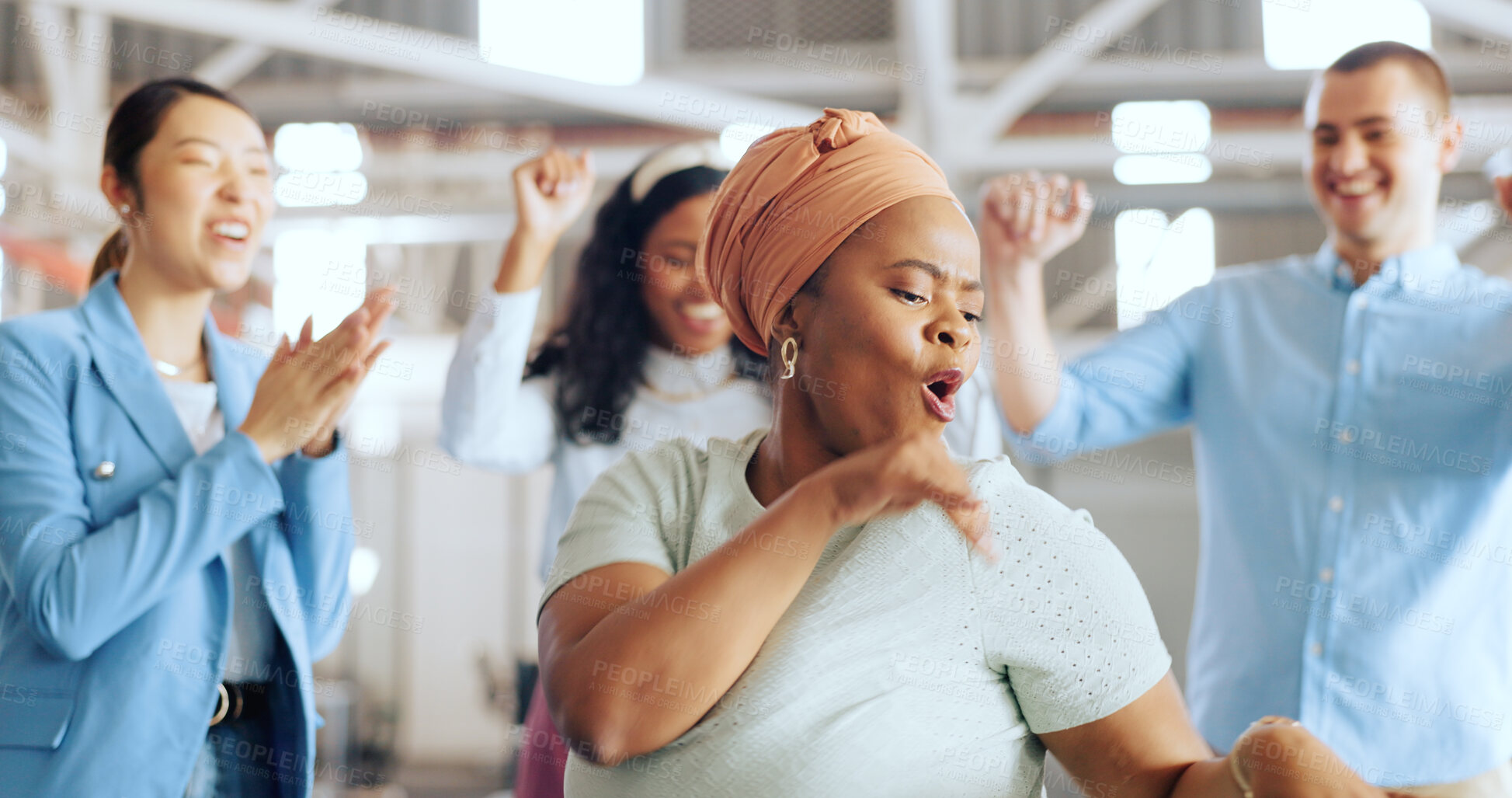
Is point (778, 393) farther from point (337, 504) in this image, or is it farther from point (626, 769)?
point (337, 504)

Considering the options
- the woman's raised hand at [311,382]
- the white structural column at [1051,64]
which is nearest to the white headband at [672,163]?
the woman's raised hand at [311,382]

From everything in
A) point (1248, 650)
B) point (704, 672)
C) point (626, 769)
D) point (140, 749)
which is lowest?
point (1248, 650)

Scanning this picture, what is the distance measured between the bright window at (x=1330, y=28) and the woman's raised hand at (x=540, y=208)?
5.54m

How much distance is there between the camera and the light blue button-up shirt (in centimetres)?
234

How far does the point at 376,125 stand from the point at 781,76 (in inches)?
101

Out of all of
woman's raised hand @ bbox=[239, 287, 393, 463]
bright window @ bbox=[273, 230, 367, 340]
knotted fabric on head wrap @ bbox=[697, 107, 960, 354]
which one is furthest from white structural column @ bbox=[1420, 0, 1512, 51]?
bright window @ bbox=[273, 230, 367, 340]

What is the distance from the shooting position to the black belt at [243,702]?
1965mm

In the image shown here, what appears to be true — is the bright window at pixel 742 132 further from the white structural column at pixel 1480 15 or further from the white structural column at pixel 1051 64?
the white structural column at pixel 1480 15

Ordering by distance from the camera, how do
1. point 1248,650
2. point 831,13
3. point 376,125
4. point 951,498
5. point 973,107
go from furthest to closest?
point 831,13, point 376,125, point 973,107, point 1248,650, point 951,498

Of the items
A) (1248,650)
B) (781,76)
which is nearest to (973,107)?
(781,76)

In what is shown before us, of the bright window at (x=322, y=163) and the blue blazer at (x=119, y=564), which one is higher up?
the bright window at (x=322, y=163)

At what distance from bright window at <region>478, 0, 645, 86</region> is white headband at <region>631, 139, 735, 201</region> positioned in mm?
4373

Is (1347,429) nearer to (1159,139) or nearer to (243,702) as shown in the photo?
(243,702)

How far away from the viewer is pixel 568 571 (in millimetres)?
1385
